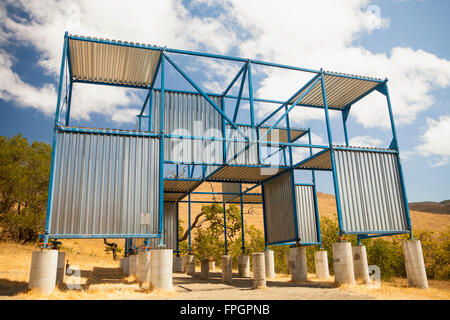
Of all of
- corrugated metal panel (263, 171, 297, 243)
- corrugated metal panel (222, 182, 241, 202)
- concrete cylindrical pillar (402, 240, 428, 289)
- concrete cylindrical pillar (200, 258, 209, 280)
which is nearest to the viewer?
concrete cylindrical pillar (402, 240, 428, 289)

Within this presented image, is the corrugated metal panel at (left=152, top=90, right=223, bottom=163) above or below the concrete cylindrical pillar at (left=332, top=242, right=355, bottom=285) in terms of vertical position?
above

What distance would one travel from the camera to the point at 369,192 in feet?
62.5

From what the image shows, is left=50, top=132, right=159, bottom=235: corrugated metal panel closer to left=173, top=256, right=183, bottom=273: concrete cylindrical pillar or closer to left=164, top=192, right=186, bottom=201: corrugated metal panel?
left=164, top=192, right=186, bottom=201: corrugated metal panel

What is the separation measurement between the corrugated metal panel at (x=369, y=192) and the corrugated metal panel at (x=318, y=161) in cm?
111

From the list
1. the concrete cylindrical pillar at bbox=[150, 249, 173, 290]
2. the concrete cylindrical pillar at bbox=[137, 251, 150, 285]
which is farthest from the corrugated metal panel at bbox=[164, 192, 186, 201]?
the concrete cylindrical pillar at bbox=[150, 249, 173, 290]

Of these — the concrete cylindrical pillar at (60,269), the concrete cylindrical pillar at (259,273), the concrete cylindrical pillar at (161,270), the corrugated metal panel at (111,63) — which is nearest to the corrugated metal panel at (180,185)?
the corrugated metal panel at (111,63)

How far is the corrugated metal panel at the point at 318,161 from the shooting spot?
19.9m

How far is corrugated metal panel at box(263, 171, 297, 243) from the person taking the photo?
2205 centimetres

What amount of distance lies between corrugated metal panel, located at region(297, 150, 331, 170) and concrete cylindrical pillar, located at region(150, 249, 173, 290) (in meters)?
10.0

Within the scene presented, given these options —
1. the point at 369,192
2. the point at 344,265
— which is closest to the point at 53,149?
the point at 344,265

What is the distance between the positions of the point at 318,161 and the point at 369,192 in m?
3.53

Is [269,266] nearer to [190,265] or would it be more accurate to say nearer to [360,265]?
[190,265]

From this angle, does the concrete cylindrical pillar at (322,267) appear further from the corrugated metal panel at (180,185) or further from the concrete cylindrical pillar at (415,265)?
the corrugated metal panel at (180,185)

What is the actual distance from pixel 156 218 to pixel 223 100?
1152 centimetres
